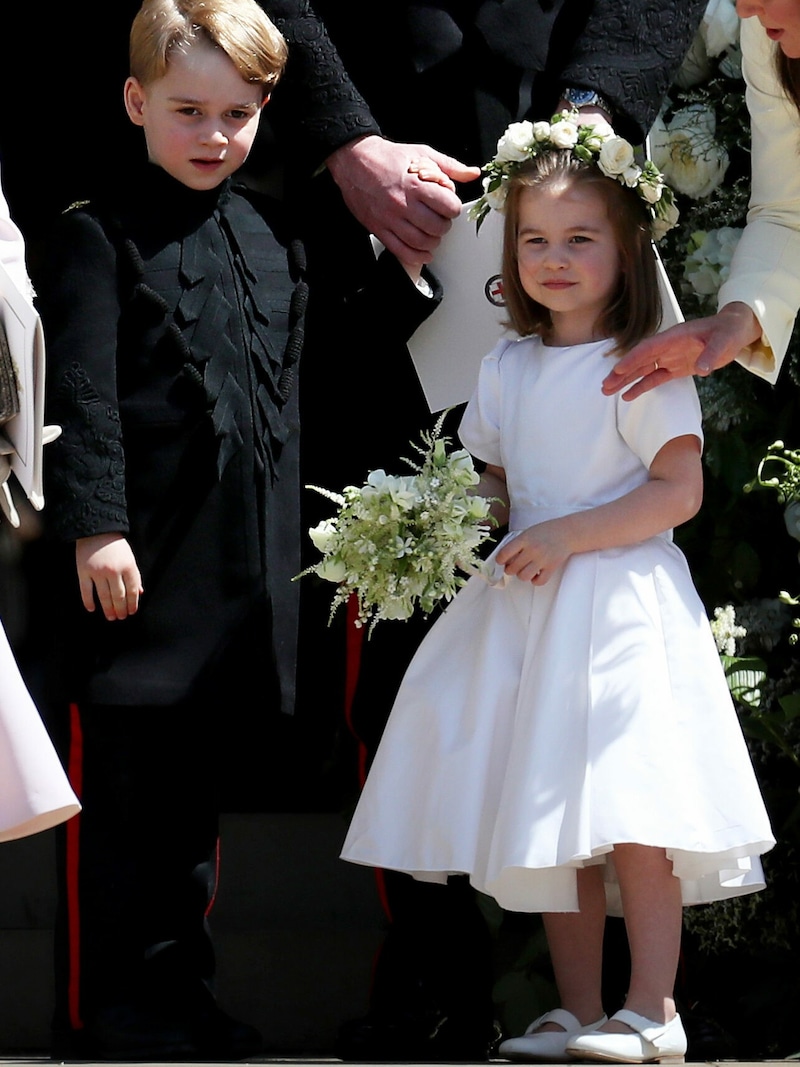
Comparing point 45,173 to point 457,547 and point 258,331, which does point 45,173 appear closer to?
point 258,331

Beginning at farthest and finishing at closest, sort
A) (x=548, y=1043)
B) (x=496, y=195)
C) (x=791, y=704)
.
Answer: (x=791, y=704)
(x=496, y=195)
(x=548, y=1043)

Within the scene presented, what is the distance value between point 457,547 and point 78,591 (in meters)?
0.70

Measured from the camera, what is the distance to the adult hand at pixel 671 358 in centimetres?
292

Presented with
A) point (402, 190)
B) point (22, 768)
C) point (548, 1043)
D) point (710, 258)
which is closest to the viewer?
point (22, 768)

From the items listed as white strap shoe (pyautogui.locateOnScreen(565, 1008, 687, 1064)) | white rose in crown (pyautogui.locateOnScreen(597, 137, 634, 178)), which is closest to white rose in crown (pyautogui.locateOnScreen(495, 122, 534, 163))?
white rose in crown (pyautogui.locateOnScreen(597, 137, 634, 178))

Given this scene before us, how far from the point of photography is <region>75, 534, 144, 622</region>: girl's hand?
299cm

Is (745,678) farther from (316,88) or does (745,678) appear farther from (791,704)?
(316,88)

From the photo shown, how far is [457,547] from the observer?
9.26ft

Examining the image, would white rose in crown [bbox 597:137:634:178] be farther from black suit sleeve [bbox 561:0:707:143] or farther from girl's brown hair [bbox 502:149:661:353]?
black suit sleeve [bbox 561:0:707:143]

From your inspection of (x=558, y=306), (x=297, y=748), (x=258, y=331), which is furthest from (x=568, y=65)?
(x=297, y=748)

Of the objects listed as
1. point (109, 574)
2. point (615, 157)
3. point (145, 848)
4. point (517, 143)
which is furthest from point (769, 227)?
point (145, 848)

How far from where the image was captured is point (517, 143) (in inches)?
118

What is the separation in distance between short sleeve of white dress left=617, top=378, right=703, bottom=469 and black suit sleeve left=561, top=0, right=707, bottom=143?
1.92 ft

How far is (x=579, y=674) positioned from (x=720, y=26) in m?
1.57
